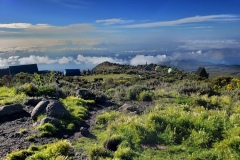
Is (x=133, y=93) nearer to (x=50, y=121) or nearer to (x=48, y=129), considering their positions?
(x=50, y=121)

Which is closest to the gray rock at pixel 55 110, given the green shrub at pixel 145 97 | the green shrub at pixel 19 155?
the green shrub at pixel 19 155

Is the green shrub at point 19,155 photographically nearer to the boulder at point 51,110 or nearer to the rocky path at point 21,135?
the rocky path at point 21,135

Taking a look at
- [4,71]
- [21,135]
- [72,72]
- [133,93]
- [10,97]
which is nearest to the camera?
[21,135]

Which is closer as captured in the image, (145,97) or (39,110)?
(39,110)

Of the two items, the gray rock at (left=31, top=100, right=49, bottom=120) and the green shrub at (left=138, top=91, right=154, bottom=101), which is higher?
the gray rock at (left=31, top=100, right=49, bottom=120)

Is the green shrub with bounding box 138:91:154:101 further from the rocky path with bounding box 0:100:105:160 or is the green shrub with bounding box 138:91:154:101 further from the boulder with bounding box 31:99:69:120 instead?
the boulder with bounding box 31:99:69:120

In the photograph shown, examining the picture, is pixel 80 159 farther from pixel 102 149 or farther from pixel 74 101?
pixel 74 101

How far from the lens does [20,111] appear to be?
1346 centimetres

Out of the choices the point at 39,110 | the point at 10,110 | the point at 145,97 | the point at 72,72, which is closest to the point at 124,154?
the point at 39,110

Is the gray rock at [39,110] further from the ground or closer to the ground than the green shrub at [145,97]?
further from the ground

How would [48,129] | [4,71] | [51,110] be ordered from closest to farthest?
1. [48,129]
2. [51,110]
3. [4,71]

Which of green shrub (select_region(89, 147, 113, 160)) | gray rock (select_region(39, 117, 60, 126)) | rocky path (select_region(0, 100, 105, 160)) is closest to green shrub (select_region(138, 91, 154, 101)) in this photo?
rocky path (select_region(0, 100, 105, 160))

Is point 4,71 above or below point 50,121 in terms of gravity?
above

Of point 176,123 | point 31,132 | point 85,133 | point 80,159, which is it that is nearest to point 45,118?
point 31,132
